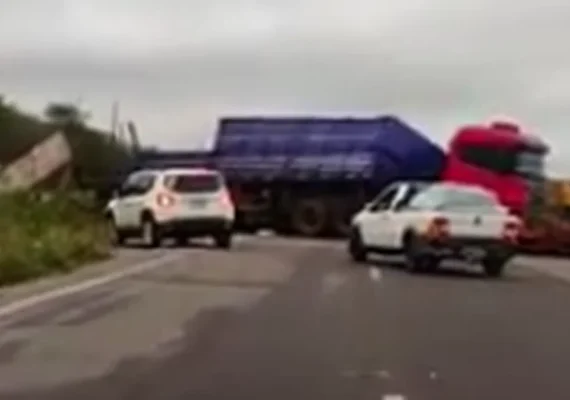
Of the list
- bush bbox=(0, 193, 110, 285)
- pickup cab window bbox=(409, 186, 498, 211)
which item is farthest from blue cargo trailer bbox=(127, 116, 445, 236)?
pickup cab window bbox=(409, 186, 498, 211)

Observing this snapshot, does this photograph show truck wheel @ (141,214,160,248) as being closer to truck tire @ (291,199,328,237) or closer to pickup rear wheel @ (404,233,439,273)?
pickup rear wheel @ (404,233,439,273)

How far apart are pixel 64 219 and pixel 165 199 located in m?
2.41

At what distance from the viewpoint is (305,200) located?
159ft

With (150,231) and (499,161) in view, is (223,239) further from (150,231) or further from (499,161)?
(499,161)

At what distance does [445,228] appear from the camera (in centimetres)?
2947

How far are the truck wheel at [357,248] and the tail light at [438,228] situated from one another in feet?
11.9

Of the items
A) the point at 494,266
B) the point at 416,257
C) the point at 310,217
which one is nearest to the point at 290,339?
the point at 416,257

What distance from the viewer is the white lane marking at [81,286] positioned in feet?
69.6

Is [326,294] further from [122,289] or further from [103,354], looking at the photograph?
[103,354]

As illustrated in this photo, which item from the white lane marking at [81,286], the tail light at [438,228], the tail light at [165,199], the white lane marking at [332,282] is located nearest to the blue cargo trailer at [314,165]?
the tail light at [165,199]

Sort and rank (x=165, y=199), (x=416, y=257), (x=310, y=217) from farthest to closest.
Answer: (x=310, y=217) < (x=165, y=199) < (x=416, y=257)

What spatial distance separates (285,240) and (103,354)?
102ft

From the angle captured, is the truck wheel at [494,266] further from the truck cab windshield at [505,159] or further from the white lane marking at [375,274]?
the truck cab windshield at [505,159]

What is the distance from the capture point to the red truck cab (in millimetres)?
46094
